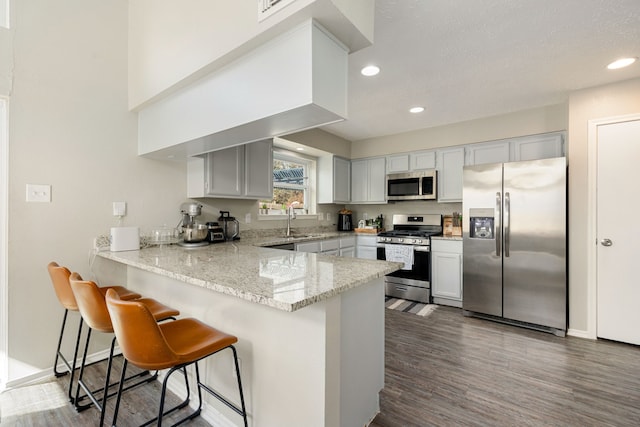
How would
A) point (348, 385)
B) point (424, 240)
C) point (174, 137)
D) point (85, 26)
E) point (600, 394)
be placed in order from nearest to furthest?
1. point (348, 385)
2. point (600, 394)
3. point (174, 137)
4. point (85, 26)
5. point (424, 240)

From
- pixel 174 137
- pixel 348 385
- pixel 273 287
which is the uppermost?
pixel 174 137

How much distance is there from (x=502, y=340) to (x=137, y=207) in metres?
3.68

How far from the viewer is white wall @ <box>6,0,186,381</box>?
2053mm

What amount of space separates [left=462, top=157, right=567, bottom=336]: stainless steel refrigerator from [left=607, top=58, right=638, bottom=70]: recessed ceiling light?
855mm

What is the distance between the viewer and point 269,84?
1478mm

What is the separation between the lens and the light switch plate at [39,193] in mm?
2082

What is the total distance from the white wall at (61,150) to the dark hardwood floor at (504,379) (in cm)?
253

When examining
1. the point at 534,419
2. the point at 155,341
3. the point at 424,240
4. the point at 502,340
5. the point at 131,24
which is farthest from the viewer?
the point at 424,240

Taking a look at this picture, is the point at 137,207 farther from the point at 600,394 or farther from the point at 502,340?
the point at 600,394

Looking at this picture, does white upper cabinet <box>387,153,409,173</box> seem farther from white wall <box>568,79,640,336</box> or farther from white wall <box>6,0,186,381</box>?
white wall <box>6,0,186,381</box>

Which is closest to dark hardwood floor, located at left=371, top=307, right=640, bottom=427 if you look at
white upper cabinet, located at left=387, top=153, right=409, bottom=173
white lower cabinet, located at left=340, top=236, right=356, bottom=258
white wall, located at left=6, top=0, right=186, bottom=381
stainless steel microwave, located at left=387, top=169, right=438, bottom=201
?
white lower cabinet, located at left=340, top=236, right=356, bottom=258

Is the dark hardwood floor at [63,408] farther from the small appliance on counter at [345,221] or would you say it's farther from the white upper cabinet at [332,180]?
the small appliance on counter at [345,221]

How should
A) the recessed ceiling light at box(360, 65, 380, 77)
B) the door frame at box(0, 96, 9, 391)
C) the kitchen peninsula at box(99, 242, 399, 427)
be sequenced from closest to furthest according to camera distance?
1. the kitchen peninsula at box(99, 242, 399, 427)
2. the door frame at box(0, 96, 9, 391)
3. the recessed ceiling light at box(360, 65, 380, 77)

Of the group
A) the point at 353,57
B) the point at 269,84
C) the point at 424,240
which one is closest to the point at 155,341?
the point at 269,84
